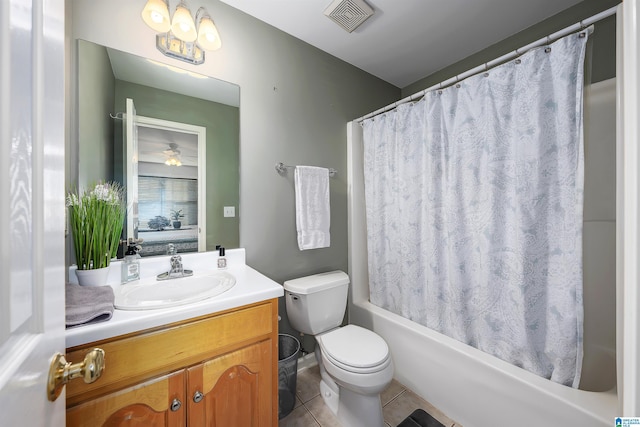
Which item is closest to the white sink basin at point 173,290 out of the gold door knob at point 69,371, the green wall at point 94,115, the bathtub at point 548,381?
the gold door knob at point 69,371

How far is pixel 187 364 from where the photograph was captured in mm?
876

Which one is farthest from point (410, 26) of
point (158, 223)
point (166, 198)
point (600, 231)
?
point (158, 223)

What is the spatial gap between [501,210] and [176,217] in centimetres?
174

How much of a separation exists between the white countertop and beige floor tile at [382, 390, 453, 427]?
105 cm

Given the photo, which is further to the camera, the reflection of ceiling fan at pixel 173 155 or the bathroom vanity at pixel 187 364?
the reflection of ceiling fan at pixel 173 155

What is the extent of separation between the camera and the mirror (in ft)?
3.78

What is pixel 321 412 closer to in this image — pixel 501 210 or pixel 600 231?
pixel 501 210

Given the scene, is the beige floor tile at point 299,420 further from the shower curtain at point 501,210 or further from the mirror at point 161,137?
the mirror at point 161,137

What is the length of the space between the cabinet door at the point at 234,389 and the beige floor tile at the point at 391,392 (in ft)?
2.69

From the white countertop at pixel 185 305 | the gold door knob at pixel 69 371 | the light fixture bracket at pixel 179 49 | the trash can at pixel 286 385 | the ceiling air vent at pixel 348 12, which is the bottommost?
the trash can at pixel 286 385

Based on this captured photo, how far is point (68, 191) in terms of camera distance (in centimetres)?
→ 106

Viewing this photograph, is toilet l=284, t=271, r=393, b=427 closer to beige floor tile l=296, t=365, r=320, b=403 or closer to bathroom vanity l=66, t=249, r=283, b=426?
beige floor tile l=296, t=365, r=320, b=403

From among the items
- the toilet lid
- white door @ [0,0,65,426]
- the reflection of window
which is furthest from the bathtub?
white door @ [0,0,65,426]

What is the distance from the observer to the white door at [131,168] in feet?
4.01
